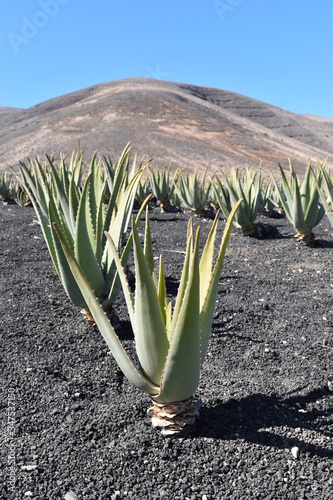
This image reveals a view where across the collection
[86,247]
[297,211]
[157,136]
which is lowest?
[86,247]

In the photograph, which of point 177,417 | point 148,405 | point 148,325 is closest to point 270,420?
point 177,417

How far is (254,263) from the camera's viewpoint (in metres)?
4.38

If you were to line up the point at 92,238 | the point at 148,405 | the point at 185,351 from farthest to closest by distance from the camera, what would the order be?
the point at 92,238, the point at 148,405, the point at 185,351

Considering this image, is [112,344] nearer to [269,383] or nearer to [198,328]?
[198,328]

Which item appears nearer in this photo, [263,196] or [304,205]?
[304,205]

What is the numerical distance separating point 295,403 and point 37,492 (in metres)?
1.10

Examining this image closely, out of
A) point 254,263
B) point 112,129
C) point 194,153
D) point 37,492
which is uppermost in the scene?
point 112,129

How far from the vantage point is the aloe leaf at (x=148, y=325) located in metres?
1.46

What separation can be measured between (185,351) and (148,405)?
550 millimetres

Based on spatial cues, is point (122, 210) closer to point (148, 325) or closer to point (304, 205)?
point (148, 325)

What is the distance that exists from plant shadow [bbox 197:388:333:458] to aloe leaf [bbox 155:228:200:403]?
0.82 ft

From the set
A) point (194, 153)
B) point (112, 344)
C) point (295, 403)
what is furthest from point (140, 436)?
point (194, 153)

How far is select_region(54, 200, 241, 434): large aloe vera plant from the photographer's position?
4.66 feet

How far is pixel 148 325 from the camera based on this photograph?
1502mm
